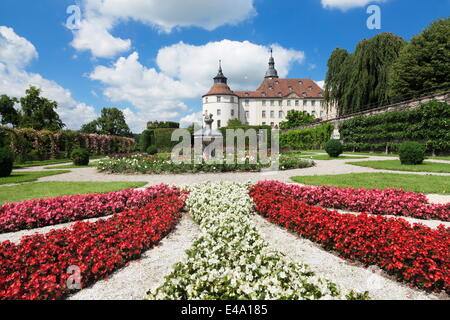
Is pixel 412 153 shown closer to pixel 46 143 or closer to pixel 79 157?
pixel 79 157

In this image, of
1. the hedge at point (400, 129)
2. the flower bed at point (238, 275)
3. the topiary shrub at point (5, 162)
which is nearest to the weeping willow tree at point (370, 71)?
the hedge at point (400, 129)

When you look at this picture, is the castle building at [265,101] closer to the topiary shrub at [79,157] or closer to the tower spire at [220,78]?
the tower spire at [220,78]

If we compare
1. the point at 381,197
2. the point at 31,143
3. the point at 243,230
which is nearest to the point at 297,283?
the point at 243,230

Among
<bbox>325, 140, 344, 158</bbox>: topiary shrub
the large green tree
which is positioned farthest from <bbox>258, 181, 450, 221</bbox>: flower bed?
the large green tree

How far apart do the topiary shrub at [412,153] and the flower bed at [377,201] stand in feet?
26.8

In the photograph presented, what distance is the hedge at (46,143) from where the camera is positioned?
736 inches

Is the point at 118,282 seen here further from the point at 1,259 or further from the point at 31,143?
the point at 31,143

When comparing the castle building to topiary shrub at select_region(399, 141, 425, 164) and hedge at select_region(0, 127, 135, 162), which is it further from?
topiary shrub at select_region(399, 141, 425, 164)

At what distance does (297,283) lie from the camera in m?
2.18

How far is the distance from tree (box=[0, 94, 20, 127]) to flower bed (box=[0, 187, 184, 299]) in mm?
43277

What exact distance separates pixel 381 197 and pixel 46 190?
9.18 m

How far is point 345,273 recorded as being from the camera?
2746 mm

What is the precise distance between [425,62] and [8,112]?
5146 cm
